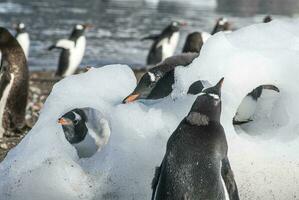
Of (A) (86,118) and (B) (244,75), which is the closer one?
(B) (244,75)

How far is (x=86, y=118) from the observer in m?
4.16

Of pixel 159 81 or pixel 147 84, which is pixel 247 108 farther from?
pixel 147 84

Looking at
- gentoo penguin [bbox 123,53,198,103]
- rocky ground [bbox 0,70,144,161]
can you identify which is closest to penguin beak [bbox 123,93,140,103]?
gentoo penguin [bbox 123,53,198,103]

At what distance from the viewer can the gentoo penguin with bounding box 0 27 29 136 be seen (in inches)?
291

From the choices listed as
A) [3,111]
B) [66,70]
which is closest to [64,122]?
[3,111]

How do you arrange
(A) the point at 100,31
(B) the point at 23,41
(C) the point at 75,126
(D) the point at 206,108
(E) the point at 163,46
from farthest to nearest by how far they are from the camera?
(A) the point at 100,31 < (E) the point at 163,46 < (B) the point at 23,41 < (C) the point at 75,126 < (D) the point at 206,108

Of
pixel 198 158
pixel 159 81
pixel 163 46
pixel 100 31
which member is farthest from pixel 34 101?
pixel 100 31

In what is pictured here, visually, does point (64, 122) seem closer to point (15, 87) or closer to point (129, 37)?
point (15, 87)

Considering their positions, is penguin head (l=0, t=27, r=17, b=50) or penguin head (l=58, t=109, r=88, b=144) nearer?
penguin head (l=58, t=109, r=88, b=144)

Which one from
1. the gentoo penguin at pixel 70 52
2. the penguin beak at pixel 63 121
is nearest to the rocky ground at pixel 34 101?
the gentoo penguin at pixel 70 52

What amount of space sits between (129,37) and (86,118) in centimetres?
2002

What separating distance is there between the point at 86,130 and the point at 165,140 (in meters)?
0.78

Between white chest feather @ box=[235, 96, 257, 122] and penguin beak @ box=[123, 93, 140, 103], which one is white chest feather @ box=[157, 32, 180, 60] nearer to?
white chest feather @ box=[235, 96, 257, 122]

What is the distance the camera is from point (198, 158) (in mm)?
3045
